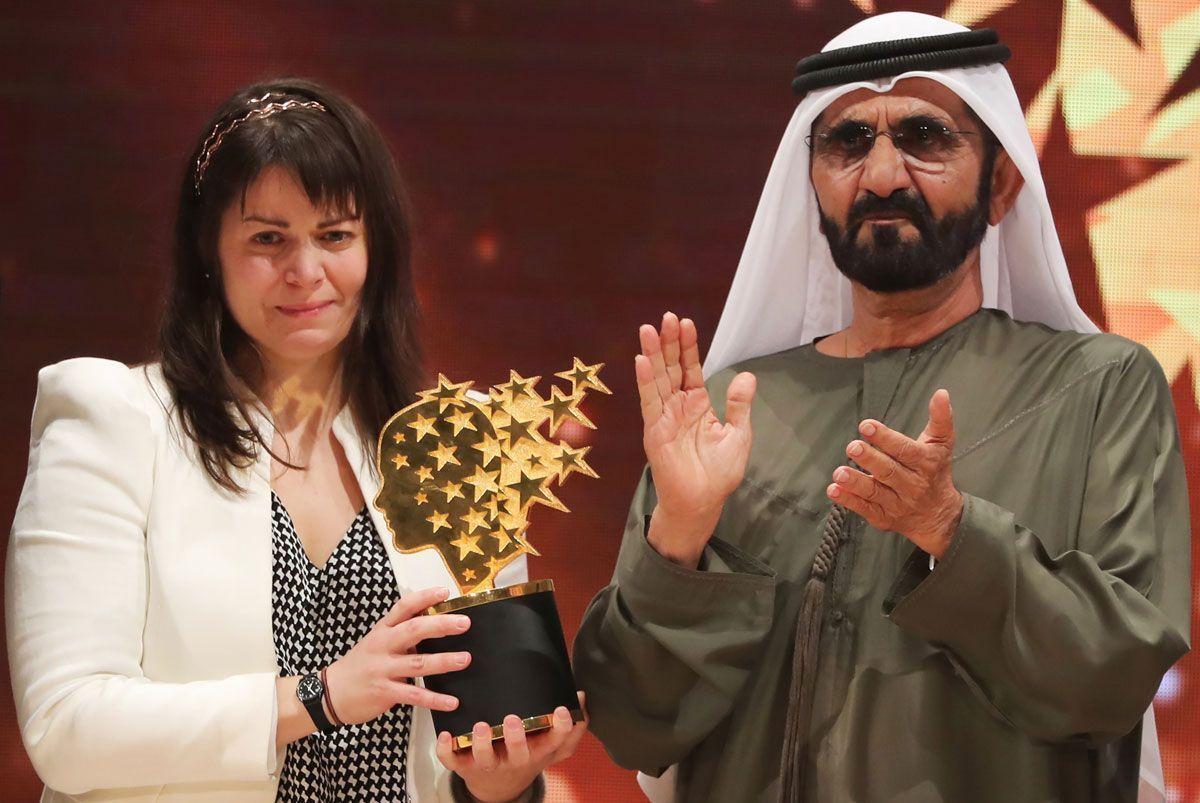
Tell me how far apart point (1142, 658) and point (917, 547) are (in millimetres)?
315

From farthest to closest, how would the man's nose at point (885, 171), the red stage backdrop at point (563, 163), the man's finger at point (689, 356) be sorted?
the red stage backdrop at point (563, 163), the man's nose at point (885, 171), the man's finger at point (689, 356)

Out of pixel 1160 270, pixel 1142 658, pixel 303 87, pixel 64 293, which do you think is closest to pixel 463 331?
pixel 64 293

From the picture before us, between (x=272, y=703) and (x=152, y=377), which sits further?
(x=152, y=377)

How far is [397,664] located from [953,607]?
29.5 inches

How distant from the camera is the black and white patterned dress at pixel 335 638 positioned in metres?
2.29

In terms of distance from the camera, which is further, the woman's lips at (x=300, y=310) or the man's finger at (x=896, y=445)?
the woman's lips at (x=300, y=310)

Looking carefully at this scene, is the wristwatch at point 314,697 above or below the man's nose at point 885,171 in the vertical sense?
below

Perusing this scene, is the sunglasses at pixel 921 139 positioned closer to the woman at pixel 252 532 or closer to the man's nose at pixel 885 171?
the man's nose at pixel 885 171

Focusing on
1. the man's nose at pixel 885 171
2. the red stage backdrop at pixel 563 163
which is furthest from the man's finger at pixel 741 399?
the red stage backdrop at pixel 563 163

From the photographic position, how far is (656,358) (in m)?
2.15

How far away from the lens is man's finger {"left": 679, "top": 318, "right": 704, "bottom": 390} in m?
2.14

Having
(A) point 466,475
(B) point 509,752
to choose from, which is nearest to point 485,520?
(A) point 466,475

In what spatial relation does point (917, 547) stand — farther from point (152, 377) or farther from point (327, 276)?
point (152, 377)

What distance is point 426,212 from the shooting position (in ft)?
11.5
